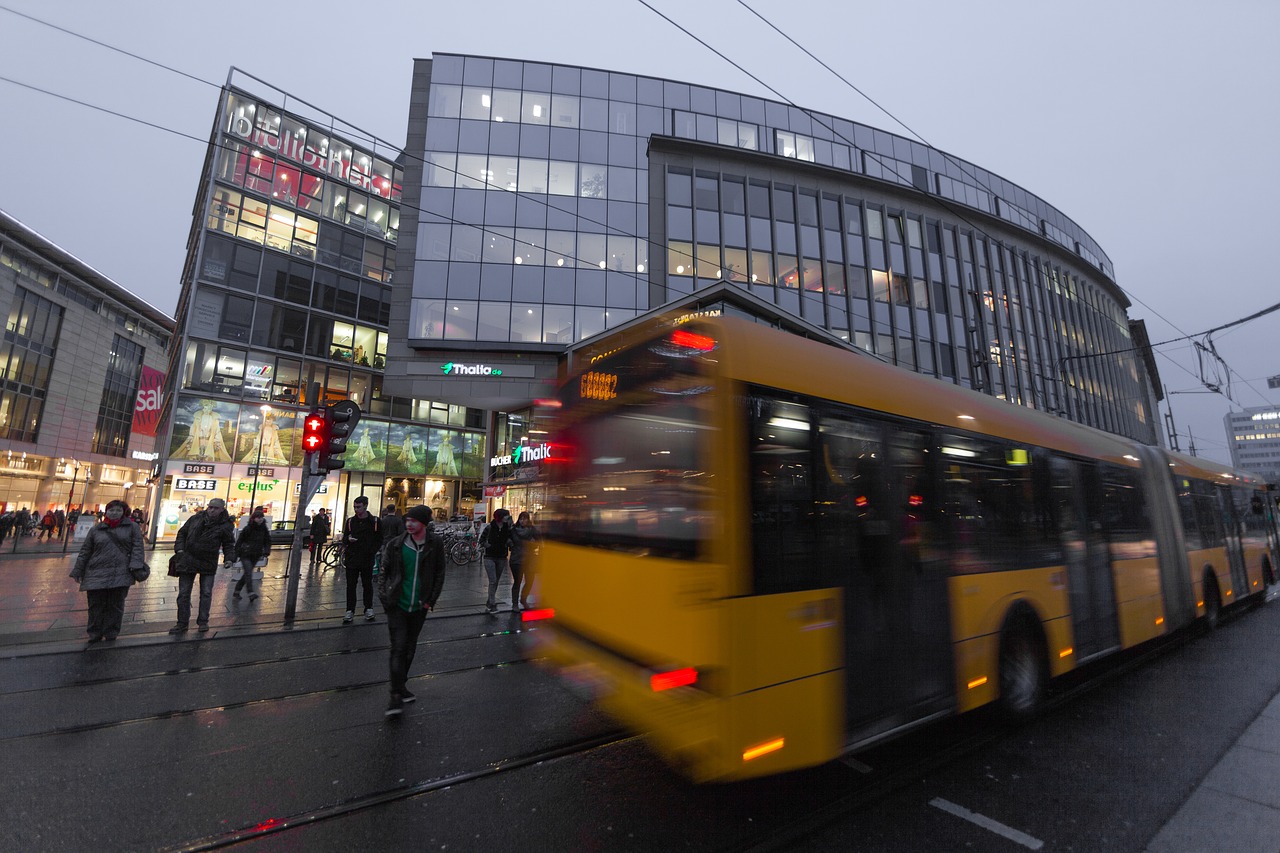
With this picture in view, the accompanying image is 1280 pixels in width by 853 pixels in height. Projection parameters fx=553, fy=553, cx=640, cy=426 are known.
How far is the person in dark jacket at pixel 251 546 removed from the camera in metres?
10.4

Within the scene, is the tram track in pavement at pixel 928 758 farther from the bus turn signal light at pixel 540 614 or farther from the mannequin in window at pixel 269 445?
the mannequin in window at pixel 269 445

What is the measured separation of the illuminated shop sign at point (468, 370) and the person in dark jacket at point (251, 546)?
14863 millimetres

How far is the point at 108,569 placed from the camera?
7.17m

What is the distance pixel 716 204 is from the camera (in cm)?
2839

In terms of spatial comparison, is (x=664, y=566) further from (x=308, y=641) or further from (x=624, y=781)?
(x=308, y=641)

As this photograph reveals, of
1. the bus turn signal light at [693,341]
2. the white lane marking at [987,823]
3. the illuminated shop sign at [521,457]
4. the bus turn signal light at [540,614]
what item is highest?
the illuminated shop sign at [521,457]

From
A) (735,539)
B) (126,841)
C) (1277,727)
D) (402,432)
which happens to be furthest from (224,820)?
(402,432)

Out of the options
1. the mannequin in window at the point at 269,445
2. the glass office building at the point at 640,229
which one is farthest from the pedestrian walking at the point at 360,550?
the mannequin in window at the point at 269,445

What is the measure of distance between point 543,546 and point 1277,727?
6146mm

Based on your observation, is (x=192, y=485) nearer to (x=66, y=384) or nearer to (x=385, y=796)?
(x=66, y=384)

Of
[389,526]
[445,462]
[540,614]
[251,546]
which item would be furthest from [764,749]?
[445,462]

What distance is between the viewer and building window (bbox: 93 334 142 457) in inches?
1925

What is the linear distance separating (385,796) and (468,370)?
23249 mm

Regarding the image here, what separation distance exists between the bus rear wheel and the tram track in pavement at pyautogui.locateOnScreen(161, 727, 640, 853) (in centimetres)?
318
